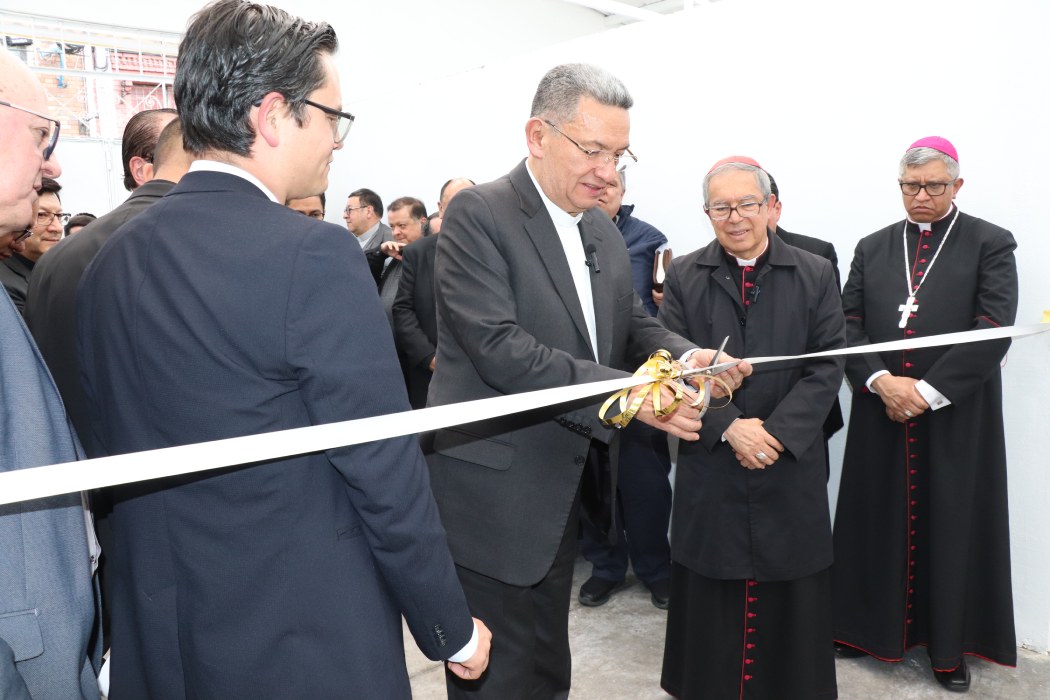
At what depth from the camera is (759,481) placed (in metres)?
3.03

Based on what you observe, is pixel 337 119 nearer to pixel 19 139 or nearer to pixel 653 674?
pixel 19 139

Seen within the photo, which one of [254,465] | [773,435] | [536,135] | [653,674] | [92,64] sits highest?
[92,64]

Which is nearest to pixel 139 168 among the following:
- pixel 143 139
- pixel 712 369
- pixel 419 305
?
pixel 143 139

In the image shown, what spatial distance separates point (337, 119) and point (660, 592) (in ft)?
11.6

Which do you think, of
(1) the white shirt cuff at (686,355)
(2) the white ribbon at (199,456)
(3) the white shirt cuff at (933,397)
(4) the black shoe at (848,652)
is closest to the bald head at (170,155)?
(2) the white ribbon at (199,456)

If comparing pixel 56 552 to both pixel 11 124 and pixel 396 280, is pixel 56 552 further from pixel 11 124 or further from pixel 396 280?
pixel 396 280

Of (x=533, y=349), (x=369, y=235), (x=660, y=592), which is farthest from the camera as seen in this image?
(x=369, y=235)

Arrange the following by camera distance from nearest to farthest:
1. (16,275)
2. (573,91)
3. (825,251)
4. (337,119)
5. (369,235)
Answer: (337,119) < (573,91) < (16,275) < (825,251) < (369,235)

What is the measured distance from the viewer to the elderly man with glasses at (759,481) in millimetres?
3012

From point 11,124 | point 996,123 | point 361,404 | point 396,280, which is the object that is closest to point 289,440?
point 361,404

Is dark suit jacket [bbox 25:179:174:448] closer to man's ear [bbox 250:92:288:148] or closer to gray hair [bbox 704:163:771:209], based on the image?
man's ear [bbox 250:92:288:148]

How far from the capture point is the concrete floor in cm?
347

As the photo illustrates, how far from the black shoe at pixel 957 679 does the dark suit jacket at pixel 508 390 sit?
2.26m

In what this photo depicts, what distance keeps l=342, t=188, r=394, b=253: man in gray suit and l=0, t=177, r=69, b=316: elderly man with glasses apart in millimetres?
3416
